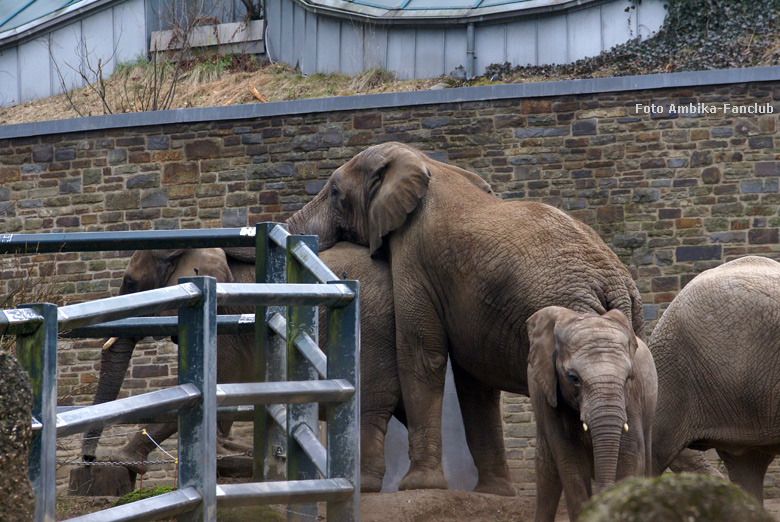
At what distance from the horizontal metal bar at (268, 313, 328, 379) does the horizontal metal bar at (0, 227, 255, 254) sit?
30cm

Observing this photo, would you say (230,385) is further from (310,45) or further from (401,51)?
(310,45)

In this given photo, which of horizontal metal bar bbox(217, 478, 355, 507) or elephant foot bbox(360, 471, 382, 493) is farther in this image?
elephant foot bbox(360, 471, 382, 493)

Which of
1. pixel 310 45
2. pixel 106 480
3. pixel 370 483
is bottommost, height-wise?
pixel 106 480

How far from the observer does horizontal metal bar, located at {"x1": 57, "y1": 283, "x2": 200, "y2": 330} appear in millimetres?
2785

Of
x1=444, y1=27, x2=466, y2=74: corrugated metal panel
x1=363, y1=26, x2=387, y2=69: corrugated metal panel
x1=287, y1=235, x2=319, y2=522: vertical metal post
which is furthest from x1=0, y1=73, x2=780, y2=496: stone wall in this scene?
x1=287, y1=235, x2=319, y2=522: vertical metal post

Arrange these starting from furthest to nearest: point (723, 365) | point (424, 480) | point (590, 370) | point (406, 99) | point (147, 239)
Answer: point (406, 99) < point (424, 480) < point (723, 365) < point (590, 370) < point (147, 239)

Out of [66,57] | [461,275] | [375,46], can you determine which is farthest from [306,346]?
[66,57]

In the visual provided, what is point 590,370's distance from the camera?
550 centimetres

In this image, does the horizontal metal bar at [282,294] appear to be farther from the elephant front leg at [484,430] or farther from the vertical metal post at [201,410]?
the elephant front leg at [484,430]

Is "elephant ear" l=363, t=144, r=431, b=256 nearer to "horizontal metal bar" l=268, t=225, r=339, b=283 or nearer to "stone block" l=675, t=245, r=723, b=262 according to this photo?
"horizontal metal bar" l=268, t=225, r=339, b=283

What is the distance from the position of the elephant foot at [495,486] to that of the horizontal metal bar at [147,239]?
4.22 metres

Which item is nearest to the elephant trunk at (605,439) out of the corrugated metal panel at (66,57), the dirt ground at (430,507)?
the dirt ground at (430,507)

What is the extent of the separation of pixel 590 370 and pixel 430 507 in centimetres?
132

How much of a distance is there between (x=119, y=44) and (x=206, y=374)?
60.0 ft
